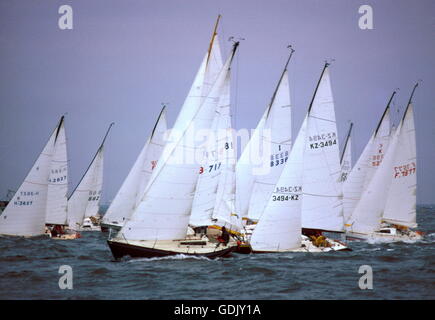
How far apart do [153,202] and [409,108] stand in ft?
85.2

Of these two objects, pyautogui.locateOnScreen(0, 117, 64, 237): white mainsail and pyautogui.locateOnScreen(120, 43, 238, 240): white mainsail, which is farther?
pyautogui.locateOnScreen(0, 117, 64, 237): white mainsail

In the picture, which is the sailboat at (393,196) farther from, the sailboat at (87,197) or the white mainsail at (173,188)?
the sailboat at (87,197)

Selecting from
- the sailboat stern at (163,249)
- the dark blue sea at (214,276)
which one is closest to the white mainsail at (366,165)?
the dark blue sea at (214,276)

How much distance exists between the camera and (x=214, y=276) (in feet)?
81.8

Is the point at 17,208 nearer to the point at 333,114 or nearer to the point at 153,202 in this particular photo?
the point at 153,202

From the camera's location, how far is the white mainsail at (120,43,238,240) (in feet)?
93.8

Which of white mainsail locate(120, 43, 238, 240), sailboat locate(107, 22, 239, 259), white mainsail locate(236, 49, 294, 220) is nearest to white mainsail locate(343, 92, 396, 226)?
white mainsail locate(236, 49, 294, 220)

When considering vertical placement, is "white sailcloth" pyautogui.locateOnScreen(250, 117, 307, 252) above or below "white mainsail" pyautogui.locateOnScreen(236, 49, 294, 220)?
below

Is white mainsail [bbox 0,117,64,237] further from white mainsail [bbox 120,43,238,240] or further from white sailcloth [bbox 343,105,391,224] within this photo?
white sailcloth [bbox 343,105,391,224]

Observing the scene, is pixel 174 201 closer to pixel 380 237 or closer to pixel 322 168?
pixel 322 168

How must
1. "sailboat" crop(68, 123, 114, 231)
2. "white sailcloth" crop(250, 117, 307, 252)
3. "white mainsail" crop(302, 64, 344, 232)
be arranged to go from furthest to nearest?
"sailboat" crop(68, 123, 114, 231) < "white mainsail" crop(302, 64, 344, 232) < "white sailcloth" crop(250, 117, 307, 252)

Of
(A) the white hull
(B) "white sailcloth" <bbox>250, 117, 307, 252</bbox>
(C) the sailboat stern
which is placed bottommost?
(A) the white hull

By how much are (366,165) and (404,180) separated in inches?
142

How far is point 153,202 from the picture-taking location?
94.0ft
